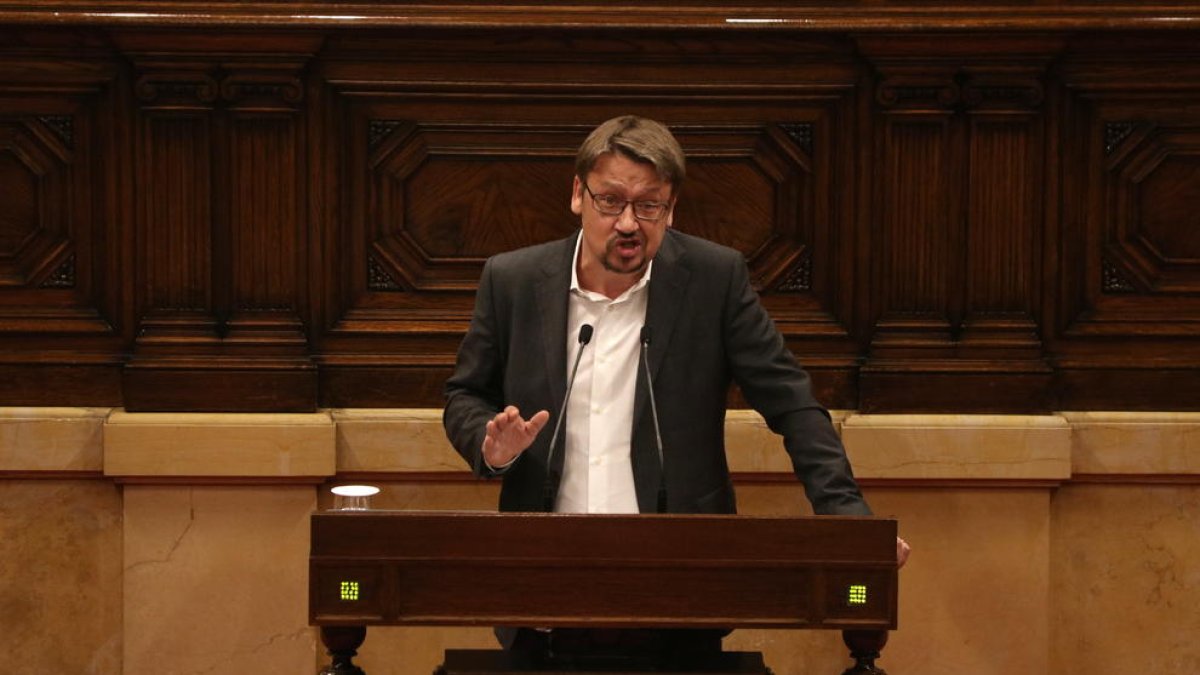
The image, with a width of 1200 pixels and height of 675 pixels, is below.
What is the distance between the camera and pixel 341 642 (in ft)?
10.3

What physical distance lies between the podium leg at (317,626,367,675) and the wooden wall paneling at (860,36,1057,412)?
2.29 metres

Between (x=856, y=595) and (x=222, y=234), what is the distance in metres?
2.60

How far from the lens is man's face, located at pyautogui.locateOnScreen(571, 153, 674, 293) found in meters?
3.52

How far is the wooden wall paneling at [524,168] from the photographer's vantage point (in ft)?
16.7

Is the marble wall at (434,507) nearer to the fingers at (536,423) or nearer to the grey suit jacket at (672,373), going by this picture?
the grey suit jacket at (672,373)

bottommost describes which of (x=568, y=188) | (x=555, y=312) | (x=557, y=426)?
(x=557, y=426)

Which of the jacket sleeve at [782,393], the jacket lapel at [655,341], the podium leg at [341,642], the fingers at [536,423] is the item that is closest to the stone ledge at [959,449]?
the jacket sleeve at [782,393]

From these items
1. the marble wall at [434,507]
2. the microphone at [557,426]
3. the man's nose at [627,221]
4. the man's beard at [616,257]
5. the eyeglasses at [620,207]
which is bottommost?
the marble wall at [434,507]

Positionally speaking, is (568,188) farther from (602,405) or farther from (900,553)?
(900,553)

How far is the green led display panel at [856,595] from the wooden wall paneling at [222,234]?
235cm

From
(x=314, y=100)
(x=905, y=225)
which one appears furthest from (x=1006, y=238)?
(x=314, y=100)

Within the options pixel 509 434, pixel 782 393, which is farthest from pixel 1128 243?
pixel 509 434

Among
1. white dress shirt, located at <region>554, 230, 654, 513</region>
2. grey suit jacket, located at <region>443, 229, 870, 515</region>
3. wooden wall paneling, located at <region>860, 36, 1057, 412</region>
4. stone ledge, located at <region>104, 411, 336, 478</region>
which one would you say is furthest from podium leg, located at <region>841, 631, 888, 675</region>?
stone ledge, located at <region>104, 411, 336, 478</region>

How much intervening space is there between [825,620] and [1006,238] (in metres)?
2.30
